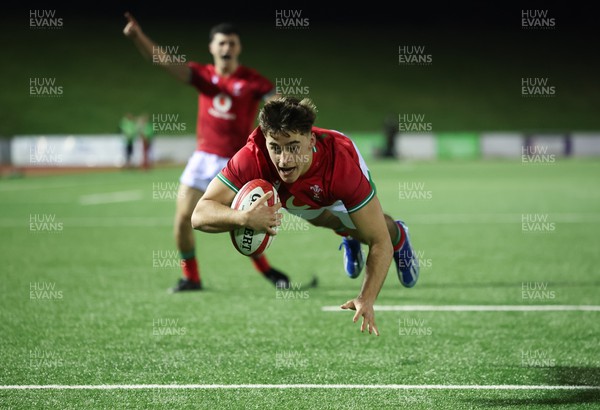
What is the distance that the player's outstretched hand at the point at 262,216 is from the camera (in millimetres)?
4148

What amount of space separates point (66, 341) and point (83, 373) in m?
0.93

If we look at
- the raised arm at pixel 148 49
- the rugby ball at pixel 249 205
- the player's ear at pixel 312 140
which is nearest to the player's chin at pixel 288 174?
the rugby ball at pixel 249 205

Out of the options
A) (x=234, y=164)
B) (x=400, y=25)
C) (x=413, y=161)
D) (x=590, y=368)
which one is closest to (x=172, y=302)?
(x=234, y=164)

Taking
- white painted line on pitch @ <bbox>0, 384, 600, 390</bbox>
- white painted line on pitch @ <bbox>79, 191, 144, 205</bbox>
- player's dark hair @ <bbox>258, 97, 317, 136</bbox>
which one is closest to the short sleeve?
player's dark hair @ <bbox>258, 97, 317, 136</bbox>

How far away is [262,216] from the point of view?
415cm

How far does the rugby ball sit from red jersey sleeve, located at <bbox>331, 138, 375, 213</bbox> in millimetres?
379

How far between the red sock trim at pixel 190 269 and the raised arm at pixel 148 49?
1.74m

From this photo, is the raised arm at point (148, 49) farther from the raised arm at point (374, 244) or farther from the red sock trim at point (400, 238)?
the raised arm at point (374, 244)

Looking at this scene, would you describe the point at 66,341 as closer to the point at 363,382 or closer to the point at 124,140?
the point at 363,382

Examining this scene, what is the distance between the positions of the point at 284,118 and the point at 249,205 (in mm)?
514

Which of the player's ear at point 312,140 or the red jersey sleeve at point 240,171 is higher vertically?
the player's ear at point 312,140

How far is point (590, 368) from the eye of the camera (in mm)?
4883

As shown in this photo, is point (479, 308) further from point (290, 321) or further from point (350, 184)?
point (350, 184)

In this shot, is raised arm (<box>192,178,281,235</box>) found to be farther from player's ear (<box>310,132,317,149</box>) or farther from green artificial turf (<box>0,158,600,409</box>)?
green artificial turf (<box>0,158,600,409</box>)
